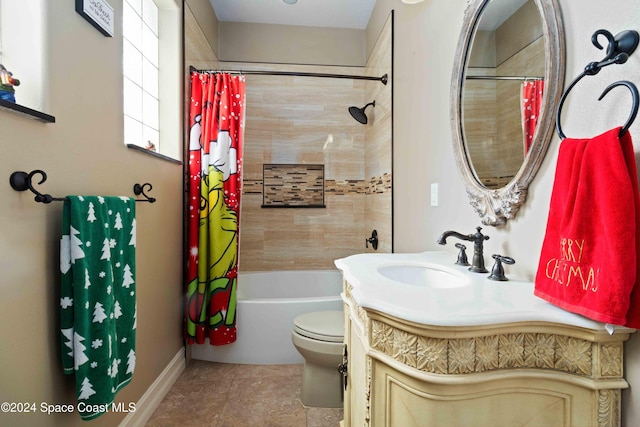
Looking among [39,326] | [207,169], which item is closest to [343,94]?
[207,169]

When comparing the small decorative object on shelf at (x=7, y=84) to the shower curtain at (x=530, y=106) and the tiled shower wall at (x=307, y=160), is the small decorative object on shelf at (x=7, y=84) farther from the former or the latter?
the tiled shower wall at (x=307, y=160)

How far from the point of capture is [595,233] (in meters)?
0.64

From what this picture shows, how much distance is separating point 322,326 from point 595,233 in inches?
54.3

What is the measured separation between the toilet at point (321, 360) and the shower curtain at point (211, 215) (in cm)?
69

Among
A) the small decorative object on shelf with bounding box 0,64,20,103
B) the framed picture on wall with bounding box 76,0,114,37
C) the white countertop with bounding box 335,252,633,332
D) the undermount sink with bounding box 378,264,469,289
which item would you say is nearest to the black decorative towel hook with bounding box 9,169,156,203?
the small decorative object on shelf with bounding box 0,64,20,103

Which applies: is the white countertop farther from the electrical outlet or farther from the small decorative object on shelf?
the small decorative object on shelf

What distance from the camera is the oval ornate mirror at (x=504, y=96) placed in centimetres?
86

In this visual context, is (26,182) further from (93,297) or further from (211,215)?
(211,215)

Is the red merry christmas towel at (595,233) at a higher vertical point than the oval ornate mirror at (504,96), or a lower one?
lower

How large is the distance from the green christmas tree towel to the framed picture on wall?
67 cm

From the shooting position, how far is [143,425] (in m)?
1.56

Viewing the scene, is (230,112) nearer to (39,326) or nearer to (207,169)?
(207,169)

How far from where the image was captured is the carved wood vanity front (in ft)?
2.11

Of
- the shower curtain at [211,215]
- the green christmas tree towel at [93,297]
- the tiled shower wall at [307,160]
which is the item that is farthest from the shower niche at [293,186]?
the green christmas tree towel at [93,297]
